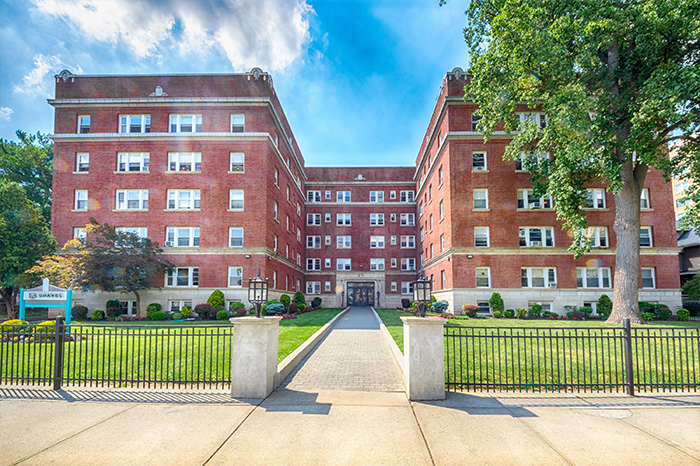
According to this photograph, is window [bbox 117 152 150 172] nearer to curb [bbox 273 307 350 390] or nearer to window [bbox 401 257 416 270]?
curb [bbox 273 307 350 390]

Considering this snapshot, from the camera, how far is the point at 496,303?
74.0 feet

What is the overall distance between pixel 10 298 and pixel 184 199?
17961 millimetres

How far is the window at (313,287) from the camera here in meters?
42.6

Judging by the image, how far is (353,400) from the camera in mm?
6520

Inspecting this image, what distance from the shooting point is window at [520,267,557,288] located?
2375cm

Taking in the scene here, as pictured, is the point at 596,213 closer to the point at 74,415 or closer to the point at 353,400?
the point at 353,400

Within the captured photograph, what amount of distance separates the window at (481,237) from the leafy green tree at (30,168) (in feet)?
135

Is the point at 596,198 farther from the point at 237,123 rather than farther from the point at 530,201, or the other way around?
the point at 237,123

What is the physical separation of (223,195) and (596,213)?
2717 cm

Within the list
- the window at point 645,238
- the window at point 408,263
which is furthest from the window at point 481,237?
the window at point 408,263

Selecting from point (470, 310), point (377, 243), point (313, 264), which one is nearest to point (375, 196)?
point (377, 243)

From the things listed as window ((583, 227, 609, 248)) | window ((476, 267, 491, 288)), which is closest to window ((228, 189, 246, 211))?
window ((476, 267, 491, 288))

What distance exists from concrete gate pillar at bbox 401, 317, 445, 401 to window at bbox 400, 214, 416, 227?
3719 cm

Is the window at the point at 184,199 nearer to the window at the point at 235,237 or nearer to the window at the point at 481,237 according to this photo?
the window at the point at 235,237
